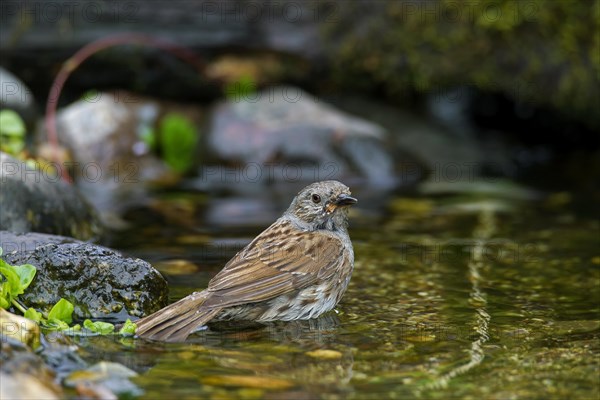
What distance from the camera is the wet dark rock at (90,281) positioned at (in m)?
5.75

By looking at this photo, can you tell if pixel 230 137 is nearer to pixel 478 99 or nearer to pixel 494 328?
pixel 478 99

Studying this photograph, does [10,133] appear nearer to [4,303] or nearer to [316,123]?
[4,303]

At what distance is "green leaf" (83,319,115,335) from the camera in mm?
5340

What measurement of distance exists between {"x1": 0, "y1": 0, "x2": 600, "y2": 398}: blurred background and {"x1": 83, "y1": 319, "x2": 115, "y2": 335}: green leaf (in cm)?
195

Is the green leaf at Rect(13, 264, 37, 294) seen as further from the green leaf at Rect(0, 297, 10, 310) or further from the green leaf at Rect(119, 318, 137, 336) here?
the green leaf at Rect(119, 318, 137, 336)

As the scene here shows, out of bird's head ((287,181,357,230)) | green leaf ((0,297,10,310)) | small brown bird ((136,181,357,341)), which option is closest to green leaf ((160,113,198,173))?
small brown bird ((136,181,357,341))

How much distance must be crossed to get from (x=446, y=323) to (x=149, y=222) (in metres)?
4.01

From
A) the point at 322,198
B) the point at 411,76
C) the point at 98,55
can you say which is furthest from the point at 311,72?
the point at 322,198

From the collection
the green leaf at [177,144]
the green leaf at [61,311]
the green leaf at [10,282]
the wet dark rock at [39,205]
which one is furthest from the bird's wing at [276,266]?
the green leaf at [177,144]

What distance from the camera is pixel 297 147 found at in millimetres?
11289

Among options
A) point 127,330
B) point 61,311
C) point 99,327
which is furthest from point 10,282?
point 127,330

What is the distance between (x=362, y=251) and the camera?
316 inches

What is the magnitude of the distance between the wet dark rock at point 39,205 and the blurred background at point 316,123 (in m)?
0.03

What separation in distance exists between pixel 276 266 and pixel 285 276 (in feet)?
0.30
